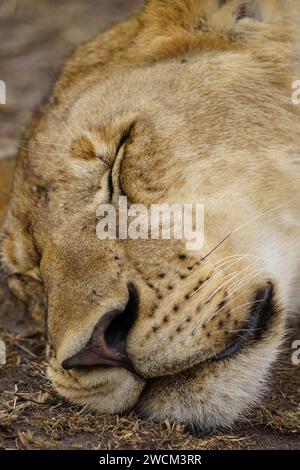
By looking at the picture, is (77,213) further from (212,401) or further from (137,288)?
(212,401)

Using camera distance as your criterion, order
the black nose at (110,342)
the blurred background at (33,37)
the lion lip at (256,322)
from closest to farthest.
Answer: the black nose at (110,342) → the lion lip at (256,322) → the blurred background at (33,37)

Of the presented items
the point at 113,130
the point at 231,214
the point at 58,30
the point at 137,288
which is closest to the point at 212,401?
the point at 137,288

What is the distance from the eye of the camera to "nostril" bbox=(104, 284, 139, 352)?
282cm

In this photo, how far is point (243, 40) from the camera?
11.9 feet

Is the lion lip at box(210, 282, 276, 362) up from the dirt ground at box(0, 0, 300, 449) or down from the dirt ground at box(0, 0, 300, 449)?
up

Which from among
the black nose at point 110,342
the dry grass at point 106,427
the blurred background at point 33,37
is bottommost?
the dry grass at point 106,427

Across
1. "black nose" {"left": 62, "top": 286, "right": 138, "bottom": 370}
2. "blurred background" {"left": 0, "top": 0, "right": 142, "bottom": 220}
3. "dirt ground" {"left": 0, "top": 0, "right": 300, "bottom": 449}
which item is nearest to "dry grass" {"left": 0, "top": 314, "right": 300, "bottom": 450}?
"dirt ground" {"left": 0, "top": 0, "right": 300, "bottom": 449}

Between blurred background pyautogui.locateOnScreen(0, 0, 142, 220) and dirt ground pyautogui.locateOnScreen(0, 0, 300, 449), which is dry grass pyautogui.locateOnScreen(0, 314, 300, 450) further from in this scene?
blurred background pyautogui.locateOnScreen(0, 0, 142, 220)

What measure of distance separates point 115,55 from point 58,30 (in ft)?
13.9

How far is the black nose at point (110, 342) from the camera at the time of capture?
2801mm

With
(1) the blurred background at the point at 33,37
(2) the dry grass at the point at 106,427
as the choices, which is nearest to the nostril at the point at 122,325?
(2) the dry grass at the point at 106,427

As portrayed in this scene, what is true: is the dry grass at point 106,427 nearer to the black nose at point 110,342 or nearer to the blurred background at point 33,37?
the black nose at point 110,342

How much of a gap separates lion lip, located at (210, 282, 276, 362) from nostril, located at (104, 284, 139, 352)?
30cm

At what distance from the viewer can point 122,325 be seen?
2.87m
